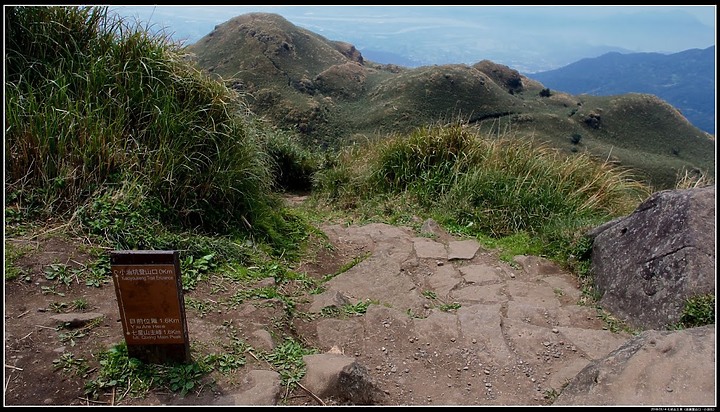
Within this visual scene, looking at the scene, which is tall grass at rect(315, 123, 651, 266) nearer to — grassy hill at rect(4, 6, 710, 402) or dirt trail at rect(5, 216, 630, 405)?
grassy hill at rect(4, 6, 710, 402)

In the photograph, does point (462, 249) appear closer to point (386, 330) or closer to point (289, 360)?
point (386, 330)

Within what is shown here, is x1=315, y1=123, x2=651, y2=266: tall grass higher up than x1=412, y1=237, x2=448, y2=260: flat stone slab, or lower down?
higher up

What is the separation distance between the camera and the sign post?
1.94 metres

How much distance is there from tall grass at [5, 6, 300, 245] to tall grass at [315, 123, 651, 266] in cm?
199

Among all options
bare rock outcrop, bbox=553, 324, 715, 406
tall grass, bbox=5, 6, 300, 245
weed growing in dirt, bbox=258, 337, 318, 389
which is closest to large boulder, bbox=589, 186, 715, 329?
bare rock outcrop, bbox=553, 324, 715, 406

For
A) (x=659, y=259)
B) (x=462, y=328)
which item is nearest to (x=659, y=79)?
(x=659, y=259)

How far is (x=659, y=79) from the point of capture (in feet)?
558

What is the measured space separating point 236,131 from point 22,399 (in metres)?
2.77

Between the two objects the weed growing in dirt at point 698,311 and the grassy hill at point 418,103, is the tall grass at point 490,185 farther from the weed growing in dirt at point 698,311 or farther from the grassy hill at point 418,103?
the grassy hill at point 418,103

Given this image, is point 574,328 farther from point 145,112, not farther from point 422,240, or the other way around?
point 145,112

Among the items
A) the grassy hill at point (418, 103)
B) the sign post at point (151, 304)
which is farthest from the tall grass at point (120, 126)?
the grassy hill at point (418, 103)

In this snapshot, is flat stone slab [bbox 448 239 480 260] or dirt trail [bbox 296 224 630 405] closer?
dirt trail [bbox 296 224 630 405]

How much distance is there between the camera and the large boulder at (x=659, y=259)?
3.03 metres

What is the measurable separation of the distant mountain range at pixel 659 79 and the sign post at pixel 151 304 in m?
159
